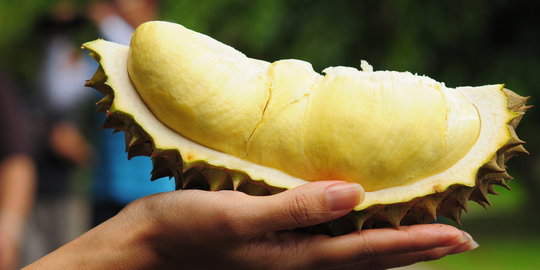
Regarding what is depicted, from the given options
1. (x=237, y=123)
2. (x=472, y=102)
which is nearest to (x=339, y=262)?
(x=237, y=123)

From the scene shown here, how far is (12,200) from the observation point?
127 inches

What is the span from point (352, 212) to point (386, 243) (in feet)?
0.36

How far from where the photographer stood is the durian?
4.31ft

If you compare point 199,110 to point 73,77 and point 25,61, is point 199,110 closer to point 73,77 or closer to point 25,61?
point 73,77

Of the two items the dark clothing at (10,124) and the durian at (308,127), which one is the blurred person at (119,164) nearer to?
the dark clothing at (10,124)

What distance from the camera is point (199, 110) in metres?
1.35

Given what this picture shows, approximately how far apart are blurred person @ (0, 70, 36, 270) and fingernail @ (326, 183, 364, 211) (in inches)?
102

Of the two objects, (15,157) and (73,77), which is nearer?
(15,157)

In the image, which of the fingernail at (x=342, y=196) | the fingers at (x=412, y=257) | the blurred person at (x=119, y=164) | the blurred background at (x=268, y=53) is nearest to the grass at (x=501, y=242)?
the blurred background at (x=268, y=53)

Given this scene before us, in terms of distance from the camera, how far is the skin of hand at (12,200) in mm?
3152

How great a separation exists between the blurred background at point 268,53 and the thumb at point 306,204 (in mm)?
1957

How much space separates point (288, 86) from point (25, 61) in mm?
9792

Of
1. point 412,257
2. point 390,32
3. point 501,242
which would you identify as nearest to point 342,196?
point 412,257

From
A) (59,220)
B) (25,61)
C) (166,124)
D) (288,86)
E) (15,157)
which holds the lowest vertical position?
(59,220)
